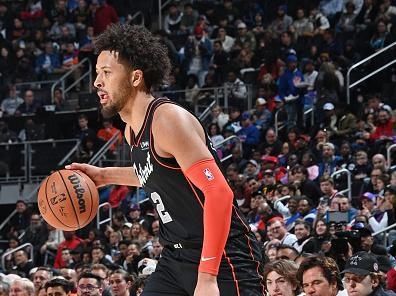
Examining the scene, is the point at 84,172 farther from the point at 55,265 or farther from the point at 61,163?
the point at 61,163

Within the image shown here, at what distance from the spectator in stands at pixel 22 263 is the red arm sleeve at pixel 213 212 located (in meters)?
10.5

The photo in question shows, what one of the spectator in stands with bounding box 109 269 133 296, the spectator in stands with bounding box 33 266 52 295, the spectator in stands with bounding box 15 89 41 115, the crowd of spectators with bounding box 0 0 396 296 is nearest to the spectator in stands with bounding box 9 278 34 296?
the crowd of spectators with bounding box 0 0 396 296

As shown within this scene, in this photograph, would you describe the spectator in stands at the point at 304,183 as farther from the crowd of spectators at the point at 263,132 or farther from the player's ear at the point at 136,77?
the player's ear at the point at 136,77

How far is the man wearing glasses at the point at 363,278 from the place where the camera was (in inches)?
309

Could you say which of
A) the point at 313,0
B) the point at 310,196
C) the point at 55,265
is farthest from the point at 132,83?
the point at 313,0

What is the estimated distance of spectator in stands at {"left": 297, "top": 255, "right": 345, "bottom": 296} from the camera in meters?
7.57

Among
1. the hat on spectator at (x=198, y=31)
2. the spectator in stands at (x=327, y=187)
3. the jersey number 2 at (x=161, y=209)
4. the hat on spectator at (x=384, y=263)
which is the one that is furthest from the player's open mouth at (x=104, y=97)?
the hat on spectator at (x=198, y=31)

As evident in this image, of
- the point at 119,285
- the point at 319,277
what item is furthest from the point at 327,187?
the point at 319,277

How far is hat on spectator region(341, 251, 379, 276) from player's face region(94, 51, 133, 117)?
11.3ft

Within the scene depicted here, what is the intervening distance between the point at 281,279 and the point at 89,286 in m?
2.35

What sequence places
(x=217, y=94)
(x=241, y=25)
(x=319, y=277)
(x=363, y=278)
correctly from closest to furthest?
(x=319, y=277) → (x=363, y=278) → (x=217, y=94) → (x=241, y=25)

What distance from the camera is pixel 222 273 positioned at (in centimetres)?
489

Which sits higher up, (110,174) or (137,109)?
(137,109)

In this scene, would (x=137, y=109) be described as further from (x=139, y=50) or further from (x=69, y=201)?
(x=69, y=201)
